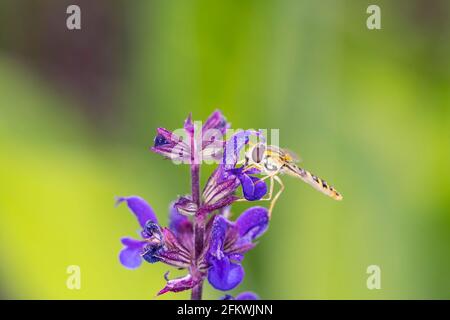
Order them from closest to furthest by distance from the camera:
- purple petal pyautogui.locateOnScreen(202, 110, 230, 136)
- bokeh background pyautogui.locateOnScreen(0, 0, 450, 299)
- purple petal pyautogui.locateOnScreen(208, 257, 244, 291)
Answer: purple petal pyautogui.locateOnScreen(208, 257, 244, 291)
purple petal pyautogui.locateOnScreen(202, 110, 230, 136)
bokeh background pyautogui.locateOnScreen(0, 0, 450, 299)

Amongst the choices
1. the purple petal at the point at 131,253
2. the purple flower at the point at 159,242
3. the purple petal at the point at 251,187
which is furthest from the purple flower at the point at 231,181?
the purple petal at the point at 131,253

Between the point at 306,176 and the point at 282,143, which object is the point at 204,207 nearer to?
the point at 306,176

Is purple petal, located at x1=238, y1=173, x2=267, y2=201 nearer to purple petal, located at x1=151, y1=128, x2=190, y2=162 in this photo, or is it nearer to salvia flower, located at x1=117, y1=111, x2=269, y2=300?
salvia flower, located at x1=117, y1=111, x2=269, y2=300

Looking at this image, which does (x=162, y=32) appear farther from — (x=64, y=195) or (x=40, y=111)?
(x=64, y=195)

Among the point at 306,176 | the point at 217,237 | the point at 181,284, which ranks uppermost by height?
A: the point at 306,176

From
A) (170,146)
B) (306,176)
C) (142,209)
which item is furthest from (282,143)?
(170,146)

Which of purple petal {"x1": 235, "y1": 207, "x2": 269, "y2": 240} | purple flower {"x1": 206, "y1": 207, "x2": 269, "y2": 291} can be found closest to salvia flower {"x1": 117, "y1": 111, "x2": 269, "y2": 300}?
purple flower {"x1": 206, "y1": 207, "x2": 269, "y2": 291}
